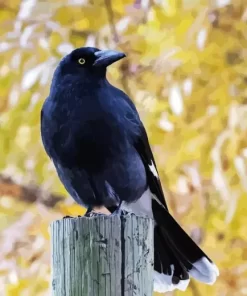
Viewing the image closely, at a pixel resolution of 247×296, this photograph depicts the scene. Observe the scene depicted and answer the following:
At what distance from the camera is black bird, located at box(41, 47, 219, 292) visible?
236 centimetres

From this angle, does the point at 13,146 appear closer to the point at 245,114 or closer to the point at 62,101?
the point at 62,101

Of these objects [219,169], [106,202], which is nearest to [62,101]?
[106,202]

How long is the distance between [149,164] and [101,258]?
110 centimetres

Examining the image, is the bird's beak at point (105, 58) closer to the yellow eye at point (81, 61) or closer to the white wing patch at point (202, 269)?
the yellow eye at point (81, 61)

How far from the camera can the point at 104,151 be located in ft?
7.76

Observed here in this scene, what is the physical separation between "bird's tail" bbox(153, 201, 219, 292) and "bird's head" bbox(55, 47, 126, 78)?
23.9 inches

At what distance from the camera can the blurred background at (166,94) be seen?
287cm

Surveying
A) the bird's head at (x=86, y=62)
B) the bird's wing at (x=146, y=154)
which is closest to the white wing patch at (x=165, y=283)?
the bird's wing at (x=146, y=154)

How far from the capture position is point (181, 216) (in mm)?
3105

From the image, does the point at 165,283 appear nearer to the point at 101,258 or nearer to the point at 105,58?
the point at 105,58

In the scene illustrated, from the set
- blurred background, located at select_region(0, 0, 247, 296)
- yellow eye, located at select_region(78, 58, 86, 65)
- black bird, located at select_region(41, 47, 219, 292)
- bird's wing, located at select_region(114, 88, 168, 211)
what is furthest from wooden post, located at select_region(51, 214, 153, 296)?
blurred background, located at select_region(0, 0, 247, 296)

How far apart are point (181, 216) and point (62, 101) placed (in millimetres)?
939

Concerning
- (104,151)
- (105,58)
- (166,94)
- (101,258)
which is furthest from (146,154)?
(101,258)

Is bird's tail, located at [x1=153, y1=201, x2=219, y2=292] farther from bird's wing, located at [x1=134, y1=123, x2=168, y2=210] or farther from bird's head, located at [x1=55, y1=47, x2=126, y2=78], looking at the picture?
bird's head, located at [x1=55, y1=47, x2=126, y2=78]
